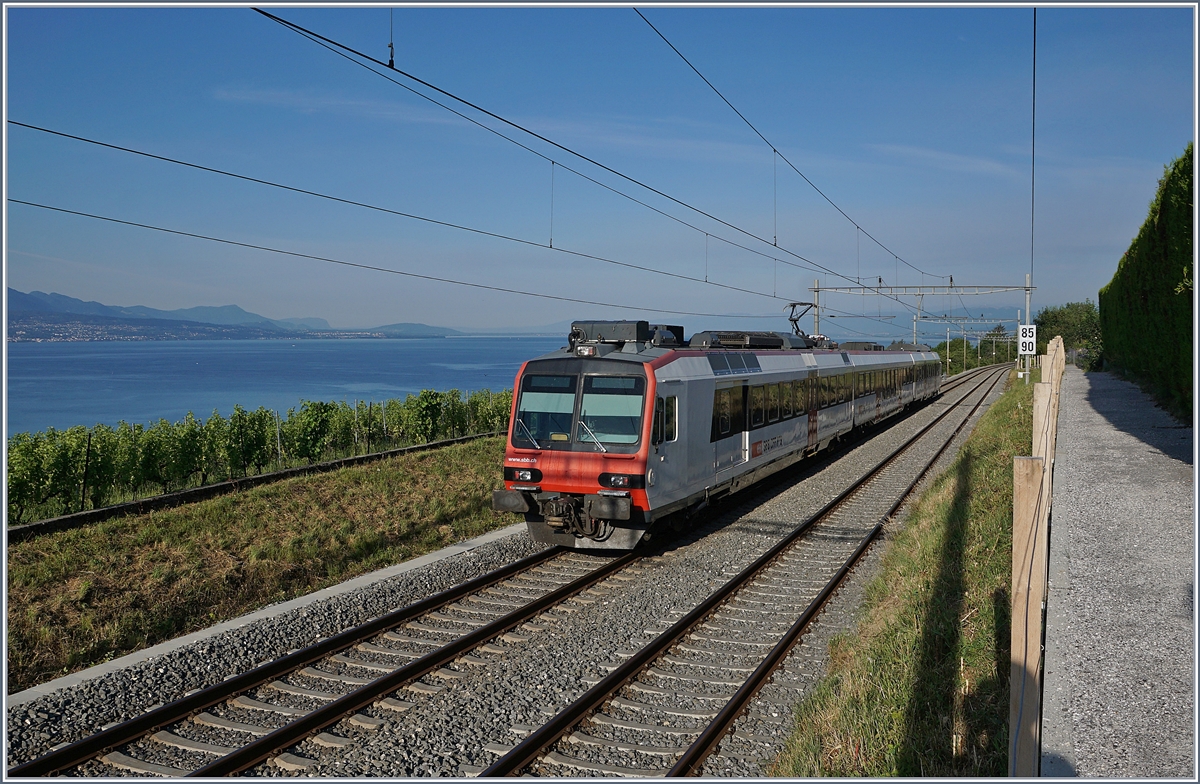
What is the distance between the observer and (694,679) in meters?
7.31

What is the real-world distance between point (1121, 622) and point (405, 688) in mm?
6373

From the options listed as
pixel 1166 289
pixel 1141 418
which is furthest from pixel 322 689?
pixel 1141 418

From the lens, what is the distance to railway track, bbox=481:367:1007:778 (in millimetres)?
5812

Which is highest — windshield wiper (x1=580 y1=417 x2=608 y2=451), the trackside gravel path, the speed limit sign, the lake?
the speed limit sign

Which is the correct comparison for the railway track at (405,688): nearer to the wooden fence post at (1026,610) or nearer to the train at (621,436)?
the train at (621,436)

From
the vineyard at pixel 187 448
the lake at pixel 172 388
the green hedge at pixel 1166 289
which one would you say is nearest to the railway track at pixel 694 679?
the green hedge at pixel 1166 289

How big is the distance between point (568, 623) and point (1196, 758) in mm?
5631

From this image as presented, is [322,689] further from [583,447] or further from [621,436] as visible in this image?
[621,436]

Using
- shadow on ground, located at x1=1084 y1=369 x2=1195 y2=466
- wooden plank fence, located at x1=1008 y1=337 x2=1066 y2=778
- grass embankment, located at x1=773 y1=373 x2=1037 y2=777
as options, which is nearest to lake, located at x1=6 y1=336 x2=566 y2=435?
grass embankment, located at x1=773 y1=373 x2=1037 y2=777

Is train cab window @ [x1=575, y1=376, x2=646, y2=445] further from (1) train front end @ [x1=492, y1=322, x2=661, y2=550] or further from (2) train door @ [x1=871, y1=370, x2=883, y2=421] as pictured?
(2) train door @ [x1=871, y1=370, x2=883, y2=421]

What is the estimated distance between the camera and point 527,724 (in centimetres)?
632

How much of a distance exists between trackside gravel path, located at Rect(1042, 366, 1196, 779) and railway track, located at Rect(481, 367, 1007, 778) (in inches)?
95.2

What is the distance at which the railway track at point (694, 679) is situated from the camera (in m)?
5.81

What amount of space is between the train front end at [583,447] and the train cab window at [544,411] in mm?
14
